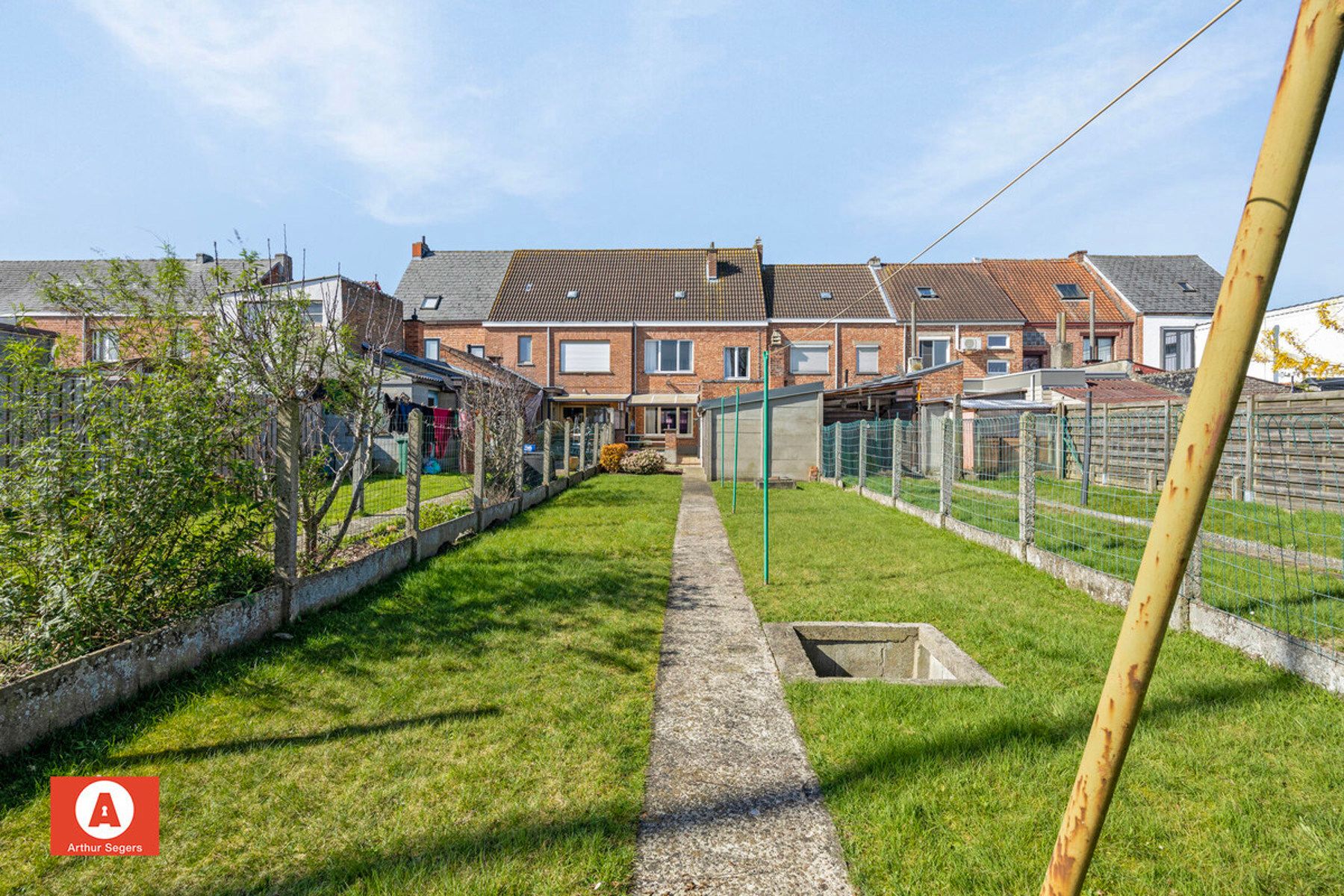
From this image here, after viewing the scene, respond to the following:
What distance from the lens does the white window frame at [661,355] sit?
3002 cm

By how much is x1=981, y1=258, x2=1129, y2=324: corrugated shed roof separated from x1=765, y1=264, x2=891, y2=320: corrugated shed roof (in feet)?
24.3

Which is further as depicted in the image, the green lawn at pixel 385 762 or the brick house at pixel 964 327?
the brick house at pixel 964 327

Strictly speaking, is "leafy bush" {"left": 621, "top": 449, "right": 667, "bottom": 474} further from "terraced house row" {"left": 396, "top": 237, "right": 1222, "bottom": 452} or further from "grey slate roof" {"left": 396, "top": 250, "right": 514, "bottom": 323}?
"grey slate roof" {"left": 396, "top": 250, "right": 514, "bottom": 323}

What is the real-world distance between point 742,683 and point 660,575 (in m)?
2.92

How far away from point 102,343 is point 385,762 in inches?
190

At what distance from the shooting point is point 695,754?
3.14 m

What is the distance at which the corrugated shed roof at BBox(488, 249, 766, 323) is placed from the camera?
30250 millimetres

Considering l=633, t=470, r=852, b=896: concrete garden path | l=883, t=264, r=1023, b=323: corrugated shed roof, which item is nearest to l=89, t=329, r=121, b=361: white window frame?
l=633, t=470, r=852, b=896: concrete garden path

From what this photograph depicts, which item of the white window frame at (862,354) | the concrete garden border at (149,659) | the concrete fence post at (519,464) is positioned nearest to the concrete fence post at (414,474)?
the concrete garden border at (149,659)

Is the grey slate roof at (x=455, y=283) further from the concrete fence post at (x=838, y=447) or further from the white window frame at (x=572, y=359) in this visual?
the concrete fence post at (x=838, y=447)

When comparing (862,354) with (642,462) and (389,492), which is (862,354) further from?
(389,492)

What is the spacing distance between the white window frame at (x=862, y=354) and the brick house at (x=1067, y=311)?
745cm

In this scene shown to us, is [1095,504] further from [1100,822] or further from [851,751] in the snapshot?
[1100,822]

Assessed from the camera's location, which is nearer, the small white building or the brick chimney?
the brick chimney
